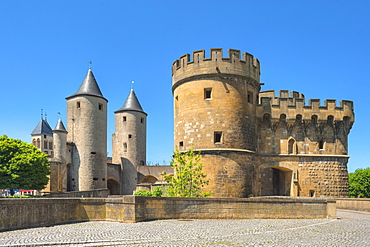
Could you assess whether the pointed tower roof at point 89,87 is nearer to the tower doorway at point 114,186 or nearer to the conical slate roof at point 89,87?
the conical slate roof at point 89,87

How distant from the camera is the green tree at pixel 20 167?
32.8 m

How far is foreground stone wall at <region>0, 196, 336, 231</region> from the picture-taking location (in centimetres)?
1172

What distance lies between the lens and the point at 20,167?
3312 cm

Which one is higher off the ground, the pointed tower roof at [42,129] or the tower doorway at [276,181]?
the pointed tower roof at [42,129]

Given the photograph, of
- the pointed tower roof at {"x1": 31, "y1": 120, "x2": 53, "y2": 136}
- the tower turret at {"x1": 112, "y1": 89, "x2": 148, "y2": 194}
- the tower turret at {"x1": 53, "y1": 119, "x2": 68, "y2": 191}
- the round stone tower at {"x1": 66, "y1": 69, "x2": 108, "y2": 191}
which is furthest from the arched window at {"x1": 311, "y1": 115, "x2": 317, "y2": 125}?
the pointed tower roof at {"x1": 31, "y1": 120, "x2": 53, "y2": 136}

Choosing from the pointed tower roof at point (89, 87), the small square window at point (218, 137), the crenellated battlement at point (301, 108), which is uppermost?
the pointed tower roof at point (89, 87)

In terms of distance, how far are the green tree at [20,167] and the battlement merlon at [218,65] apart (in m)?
17.6

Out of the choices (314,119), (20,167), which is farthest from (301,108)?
(20,167)

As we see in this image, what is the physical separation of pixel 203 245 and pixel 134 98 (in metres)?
43.7

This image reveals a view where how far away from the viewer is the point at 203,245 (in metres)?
8.62

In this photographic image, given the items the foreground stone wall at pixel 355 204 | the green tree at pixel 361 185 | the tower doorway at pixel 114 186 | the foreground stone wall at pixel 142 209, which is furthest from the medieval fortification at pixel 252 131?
the tower doorway at pixel 114 186

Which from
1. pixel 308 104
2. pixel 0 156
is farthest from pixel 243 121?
pixel 0 156

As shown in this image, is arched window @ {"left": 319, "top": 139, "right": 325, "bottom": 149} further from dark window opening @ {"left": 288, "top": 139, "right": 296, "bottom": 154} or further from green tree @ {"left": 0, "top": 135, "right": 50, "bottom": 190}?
green tree @ {"left": 0, "top": 135, "right": 50, "bottom": 190}

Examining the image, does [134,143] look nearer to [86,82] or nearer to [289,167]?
[86,82]
